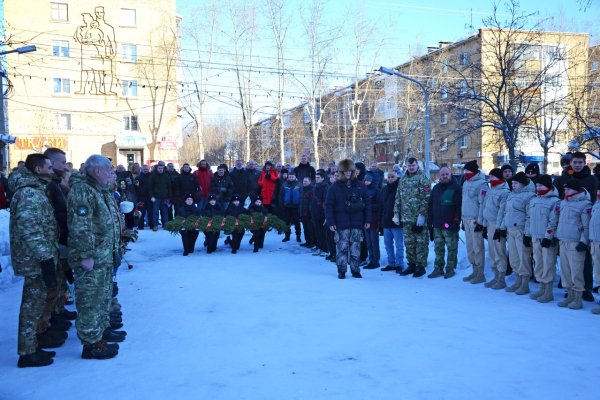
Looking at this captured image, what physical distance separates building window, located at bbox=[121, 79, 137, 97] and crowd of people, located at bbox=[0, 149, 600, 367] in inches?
1124

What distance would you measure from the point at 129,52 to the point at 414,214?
3664 cm

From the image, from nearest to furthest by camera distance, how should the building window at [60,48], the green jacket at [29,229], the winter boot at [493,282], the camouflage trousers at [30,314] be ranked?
the green jacket at [29,229] → the camouflage trousers at [30,314] → the winter boot at [493,282] → the building window at [60,48]

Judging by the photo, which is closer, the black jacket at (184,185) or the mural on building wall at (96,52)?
the black jacket at (184,185)

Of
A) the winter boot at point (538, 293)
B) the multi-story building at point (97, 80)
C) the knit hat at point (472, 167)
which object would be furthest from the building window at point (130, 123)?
the winter boot at point (538, 293)

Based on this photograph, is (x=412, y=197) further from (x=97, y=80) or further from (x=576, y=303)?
(x=97, y=80)

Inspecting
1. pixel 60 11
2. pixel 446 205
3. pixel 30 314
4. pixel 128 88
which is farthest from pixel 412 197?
pixel 60 11

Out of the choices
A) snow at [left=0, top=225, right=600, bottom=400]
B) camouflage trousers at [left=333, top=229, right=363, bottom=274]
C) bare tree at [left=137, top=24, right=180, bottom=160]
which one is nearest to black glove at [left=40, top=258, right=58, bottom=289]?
snow at [left=0, top=225, right=600, bottom=400]

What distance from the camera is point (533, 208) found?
7793 mm

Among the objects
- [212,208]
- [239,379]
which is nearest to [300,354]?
[239,379]

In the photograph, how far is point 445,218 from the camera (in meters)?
9.45

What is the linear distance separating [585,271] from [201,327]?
5501mm

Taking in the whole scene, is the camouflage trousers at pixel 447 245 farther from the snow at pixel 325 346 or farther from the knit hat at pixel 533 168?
the knit hat at pixel 533 168

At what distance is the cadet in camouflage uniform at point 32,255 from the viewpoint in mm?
5074

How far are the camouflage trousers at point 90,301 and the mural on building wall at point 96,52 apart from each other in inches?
1504
